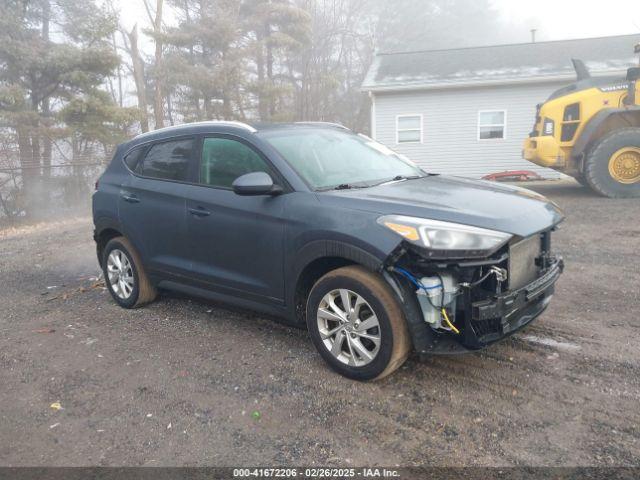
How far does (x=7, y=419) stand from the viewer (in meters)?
3.23

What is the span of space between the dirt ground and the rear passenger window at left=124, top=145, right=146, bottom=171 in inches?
57.5

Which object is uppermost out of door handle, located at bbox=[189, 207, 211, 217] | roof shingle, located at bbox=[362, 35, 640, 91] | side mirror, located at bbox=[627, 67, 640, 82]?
roof shingle, located at bbox=[362, 35, 640, 91]

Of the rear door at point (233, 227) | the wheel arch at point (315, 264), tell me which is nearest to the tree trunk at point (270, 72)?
the rear door at point (233, 227)

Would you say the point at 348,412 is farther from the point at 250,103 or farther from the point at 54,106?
the point at 250,103

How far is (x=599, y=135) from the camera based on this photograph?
10523mm

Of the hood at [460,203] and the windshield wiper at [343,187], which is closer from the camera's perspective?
the hood at [460,203]

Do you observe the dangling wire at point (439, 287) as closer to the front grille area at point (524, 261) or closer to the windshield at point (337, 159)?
the front grille area at point (524, 261)

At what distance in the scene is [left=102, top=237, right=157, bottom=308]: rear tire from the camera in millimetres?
4934

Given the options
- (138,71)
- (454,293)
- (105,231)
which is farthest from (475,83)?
(138,71)

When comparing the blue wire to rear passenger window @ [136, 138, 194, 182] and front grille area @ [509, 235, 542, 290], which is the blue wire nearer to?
front grille area @ [509, 235, 542, 290]

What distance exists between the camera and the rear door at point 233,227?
371 cm

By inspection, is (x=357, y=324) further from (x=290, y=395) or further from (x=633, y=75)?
(x=633, y=75)

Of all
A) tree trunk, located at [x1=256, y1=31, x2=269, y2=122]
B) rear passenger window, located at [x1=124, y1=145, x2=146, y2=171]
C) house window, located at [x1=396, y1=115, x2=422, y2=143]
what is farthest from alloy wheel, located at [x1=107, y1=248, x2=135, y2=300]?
tree trunk, located at [x1=256, y1=31, x2=269, y2=122]

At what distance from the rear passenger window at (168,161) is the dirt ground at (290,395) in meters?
1.37
